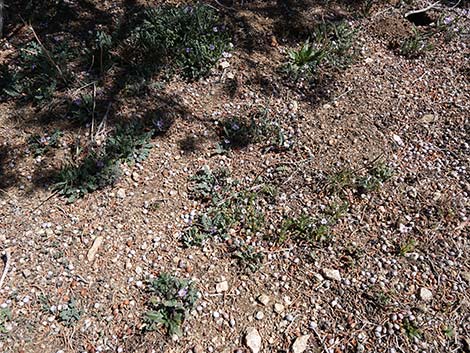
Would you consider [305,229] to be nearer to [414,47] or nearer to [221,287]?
[221,287]

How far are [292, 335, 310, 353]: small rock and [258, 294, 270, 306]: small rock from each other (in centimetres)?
33

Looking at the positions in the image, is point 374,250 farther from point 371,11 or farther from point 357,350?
point 371,11

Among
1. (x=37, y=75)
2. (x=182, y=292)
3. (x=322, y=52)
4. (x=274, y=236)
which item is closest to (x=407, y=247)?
(x=274, y=236)

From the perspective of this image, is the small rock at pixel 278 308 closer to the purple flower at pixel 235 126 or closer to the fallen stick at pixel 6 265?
the purple flower at pixel 235 126

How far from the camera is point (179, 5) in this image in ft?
16.9

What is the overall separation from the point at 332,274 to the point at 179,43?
2.79 metres

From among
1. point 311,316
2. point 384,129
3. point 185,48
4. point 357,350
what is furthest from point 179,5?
point 357,350

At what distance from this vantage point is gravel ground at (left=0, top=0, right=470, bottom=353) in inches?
125

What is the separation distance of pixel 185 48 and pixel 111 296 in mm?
2567

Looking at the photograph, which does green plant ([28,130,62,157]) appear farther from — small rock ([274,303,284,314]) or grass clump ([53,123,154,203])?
small rock ([274,303,284,314])

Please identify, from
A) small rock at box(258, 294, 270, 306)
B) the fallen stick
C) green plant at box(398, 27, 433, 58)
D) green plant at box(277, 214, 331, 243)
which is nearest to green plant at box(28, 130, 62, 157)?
the fallen stick

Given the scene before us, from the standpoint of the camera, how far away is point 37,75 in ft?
14.8

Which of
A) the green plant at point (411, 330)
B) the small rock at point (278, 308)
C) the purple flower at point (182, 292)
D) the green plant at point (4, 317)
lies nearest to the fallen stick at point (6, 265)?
the green plant at point (4, 317)

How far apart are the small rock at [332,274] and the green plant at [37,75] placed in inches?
119
